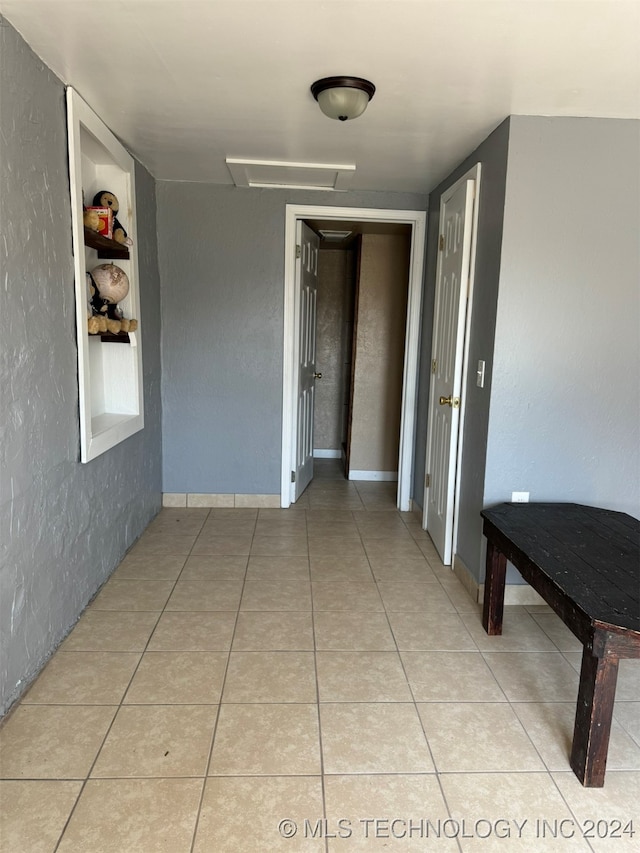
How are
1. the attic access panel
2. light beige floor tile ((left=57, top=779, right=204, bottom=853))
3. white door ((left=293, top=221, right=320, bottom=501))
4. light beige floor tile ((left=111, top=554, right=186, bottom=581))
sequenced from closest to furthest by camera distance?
1. light beige floor tile ((left=57, top=779, right=204, bottom=853))
2. light beige floor tile ((left=111, top=554, right=186, bottom=581))
3. the attic access panel
4. white door ((left=293, top=221, right=320, bottom=501))

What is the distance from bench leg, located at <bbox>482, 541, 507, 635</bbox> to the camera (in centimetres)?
233

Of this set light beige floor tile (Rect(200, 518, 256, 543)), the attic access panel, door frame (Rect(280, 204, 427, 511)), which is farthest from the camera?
door frame (Rect(280, 204, 427, 511))

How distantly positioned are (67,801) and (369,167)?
315 centimetres

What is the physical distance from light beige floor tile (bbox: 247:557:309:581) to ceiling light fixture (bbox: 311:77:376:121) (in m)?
2.16

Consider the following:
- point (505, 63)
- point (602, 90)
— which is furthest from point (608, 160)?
point (505, 63)

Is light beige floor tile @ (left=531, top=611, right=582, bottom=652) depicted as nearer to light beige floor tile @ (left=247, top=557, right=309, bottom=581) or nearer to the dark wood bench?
the dark wood bench

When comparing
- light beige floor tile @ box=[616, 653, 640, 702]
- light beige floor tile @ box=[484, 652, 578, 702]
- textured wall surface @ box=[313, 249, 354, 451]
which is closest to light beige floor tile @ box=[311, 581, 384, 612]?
light beige floor tile @ box=[484, 652, 578, 702]

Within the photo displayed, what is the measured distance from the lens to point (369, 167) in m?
3.14

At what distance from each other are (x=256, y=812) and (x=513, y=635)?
1.37 metres

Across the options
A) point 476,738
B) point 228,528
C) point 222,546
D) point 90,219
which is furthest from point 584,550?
point 90,219

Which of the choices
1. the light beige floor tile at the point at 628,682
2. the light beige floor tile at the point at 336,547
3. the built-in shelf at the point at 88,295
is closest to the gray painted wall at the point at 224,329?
the built-in shelf at the point at 88,295

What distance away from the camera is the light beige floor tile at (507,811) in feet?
4.60

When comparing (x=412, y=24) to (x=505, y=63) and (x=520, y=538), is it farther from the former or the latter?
(x=520, y=538)

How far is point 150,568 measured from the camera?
2.93m
